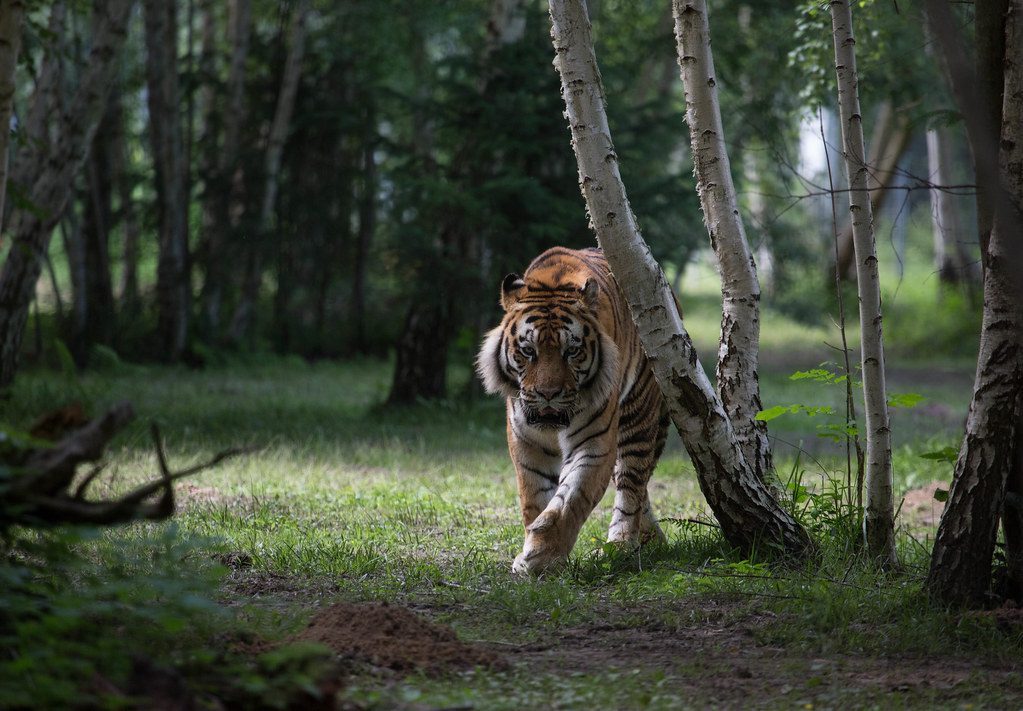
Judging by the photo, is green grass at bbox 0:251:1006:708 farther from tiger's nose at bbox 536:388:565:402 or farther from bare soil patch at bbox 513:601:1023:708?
tiger's nose at bbox 536:388:565:402

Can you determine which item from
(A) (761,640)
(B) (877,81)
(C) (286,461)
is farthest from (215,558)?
(B) (877,81)

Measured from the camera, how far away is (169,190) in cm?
1636

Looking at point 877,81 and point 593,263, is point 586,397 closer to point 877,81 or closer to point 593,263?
point 593,263

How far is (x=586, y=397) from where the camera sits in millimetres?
6512

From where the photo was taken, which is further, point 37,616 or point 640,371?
point 640,371

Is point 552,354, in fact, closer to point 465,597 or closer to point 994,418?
point 465,597

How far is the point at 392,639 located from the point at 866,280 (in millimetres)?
2897

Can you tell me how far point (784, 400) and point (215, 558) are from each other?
1058 cm

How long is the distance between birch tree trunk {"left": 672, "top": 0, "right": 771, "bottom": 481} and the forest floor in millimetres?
513

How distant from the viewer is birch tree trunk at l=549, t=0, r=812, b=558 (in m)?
5.68

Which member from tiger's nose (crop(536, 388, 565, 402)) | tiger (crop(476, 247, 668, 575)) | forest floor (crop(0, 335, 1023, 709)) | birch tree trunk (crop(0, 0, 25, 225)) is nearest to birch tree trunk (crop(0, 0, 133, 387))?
forest floor (crop(0, 335, 1023, 709))

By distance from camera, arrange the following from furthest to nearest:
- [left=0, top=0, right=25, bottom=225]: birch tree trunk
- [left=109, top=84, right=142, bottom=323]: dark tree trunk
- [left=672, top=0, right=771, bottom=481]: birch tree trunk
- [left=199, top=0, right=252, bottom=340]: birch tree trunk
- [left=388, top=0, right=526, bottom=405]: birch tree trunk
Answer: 1. [left=109, top=84, right=142, bottom=323]: dark tree trunk
2. [left=199, top=0, right=252, bottom=340]: birch tree trunk
3. [left=388, top=0, right=526, bottom=405]: birch tree trunk
4. [left=672, top=0, right=771, bottom=481]: birch tree trunk
5. [left=0, top=0, right=25, bottom=225]: birch tree trunk

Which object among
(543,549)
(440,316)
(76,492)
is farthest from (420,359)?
(76,492)

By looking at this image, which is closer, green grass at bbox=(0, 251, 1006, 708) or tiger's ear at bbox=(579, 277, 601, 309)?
green grass at bbox=(0, 251, 1006, 708)
